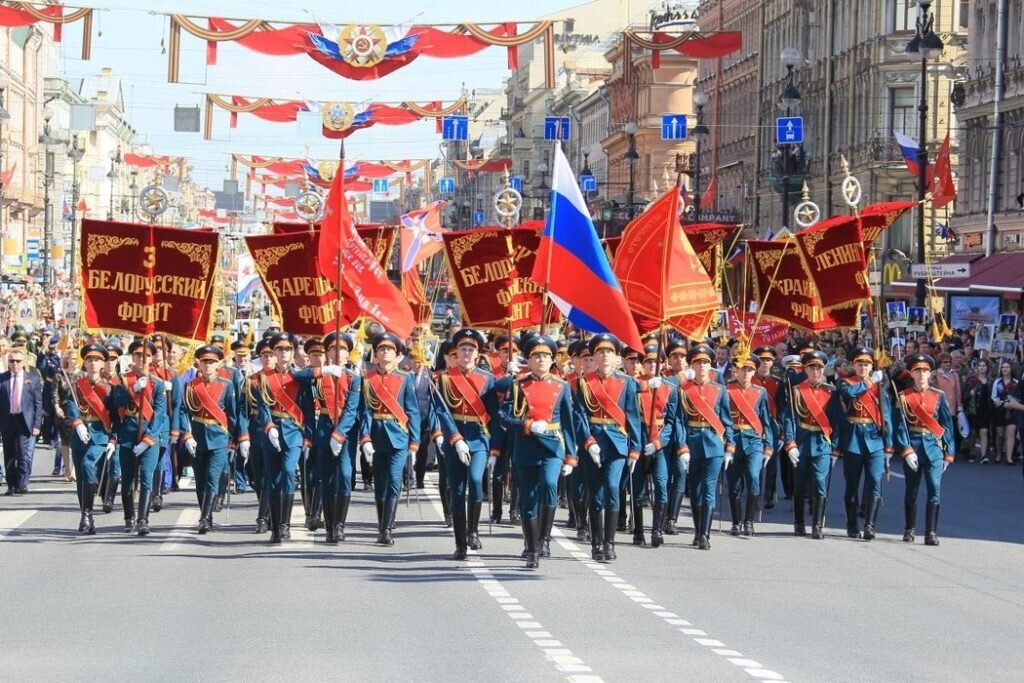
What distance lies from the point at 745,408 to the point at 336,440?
373cm

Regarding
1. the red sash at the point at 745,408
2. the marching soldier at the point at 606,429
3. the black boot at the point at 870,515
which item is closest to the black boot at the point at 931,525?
the black boot at the point at 870,515

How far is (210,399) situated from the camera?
57.6ft

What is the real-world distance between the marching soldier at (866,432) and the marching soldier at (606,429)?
9.19 feet

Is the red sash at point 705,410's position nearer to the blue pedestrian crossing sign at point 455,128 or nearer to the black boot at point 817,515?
the black boot at point 817,515

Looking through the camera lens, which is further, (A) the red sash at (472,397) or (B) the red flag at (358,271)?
(B) the red flag at (358,271)

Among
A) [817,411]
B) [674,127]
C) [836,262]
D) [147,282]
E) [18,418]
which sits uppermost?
[674,127]

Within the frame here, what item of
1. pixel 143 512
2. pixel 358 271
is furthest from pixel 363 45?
pixel 143 512

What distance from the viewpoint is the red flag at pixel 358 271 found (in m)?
18.1

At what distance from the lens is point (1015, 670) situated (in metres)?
10.5

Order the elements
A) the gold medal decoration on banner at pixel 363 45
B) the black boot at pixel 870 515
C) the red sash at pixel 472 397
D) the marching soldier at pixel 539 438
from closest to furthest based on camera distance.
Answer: the marching soldier at pixel 539 438 < the red sash at pixel 472 397 < the black boot at pixel 870 515 < the gold medal decoration on banner at pixel 363 45

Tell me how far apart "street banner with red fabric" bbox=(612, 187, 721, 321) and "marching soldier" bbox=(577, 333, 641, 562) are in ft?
5.15

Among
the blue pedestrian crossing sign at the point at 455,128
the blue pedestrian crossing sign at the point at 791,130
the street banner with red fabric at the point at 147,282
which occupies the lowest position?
the street banner with red fabric at the point at 147,282

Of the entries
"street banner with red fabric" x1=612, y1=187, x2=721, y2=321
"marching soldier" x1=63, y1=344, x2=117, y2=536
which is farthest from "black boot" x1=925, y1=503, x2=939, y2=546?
"marching soldier" x1=63, y1=344, x2=117, y2=536

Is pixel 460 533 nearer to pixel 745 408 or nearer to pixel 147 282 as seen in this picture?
pixel 745 408
